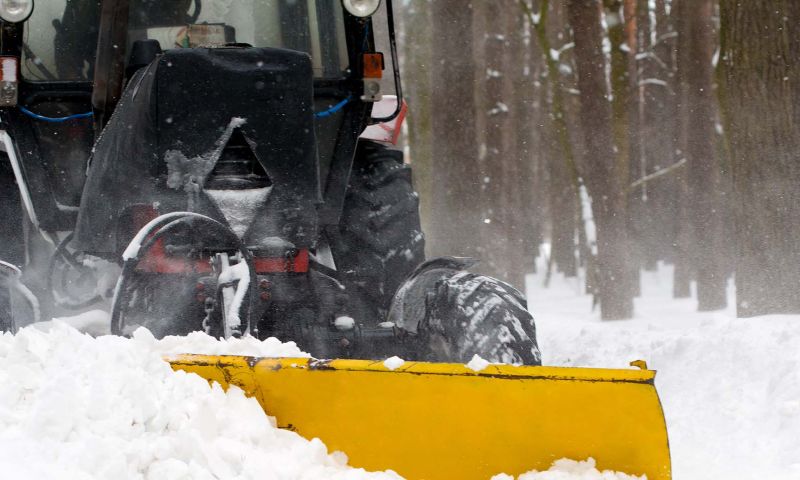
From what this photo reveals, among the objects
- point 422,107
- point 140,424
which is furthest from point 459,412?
point 422,107

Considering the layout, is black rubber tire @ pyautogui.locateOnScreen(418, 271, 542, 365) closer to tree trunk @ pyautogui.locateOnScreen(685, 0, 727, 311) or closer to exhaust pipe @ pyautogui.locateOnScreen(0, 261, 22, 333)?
exhaust pipe @ pyautogui.locateOnScreen(0, 261, 22, 333)

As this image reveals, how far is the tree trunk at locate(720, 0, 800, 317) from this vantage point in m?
6.91

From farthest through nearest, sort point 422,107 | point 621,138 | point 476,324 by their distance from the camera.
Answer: point 422,107, point 621,138, point 476,324

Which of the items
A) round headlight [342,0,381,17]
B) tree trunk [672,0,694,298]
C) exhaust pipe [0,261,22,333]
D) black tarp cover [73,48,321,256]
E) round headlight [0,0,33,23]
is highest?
round headlight [0,0,33,23]

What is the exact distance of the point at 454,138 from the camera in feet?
42.7

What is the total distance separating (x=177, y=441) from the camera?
2.48 meters

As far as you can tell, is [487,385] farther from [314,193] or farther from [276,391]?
[314,193]

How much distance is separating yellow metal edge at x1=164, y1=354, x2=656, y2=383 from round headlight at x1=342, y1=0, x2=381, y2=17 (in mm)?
2288

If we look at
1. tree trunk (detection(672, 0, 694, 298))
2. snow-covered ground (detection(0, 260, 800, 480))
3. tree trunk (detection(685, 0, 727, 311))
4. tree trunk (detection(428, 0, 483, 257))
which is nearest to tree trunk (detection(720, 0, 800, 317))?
snow-covered ground (detection(0, 260, 800, 480))

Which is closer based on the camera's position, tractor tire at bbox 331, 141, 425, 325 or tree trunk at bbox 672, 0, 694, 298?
tractor tire at bbox 331, 141, 425, 325

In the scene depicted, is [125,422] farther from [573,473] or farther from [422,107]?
[422,107]

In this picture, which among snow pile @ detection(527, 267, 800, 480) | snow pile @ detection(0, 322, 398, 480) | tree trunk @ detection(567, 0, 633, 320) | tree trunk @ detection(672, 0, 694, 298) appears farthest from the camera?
tree trunk @ detection(672, 0, 694, 298)

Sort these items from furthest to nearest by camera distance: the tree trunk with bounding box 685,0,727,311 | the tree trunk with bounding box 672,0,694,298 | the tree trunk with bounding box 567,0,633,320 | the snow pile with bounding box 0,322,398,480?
the tree trunk with bounding box 672,0,694,298 < the tree trunk with bounding box 685,0,727,311 < the tree trunk with bounding box 567,0,633,320 < the snow pile with bounding box 0,322,398,480

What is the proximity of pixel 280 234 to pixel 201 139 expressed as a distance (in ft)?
1.58
